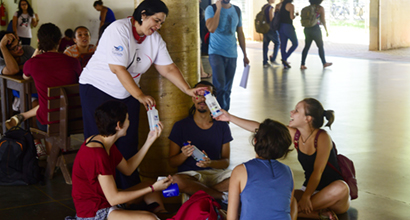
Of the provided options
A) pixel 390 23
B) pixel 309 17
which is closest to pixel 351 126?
pixel 309 17

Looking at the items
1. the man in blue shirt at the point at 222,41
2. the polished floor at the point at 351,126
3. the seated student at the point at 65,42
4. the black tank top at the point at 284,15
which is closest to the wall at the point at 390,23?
the polished floor at the point at 351,126

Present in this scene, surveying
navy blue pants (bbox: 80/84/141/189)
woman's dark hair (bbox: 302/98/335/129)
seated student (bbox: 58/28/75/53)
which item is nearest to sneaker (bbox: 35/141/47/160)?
navy blue pants (bbox: 80/84/141/189)

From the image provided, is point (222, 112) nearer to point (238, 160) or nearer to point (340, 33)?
point (238, 160)

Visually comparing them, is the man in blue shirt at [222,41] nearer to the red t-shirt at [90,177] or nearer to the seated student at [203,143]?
the seated student at [203,143]

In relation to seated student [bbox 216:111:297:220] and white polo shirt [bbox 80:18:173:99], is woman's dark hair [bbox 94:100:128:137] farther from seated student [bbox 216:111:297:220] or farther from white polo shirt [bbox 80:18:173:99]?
seated student [bbox 216:111:297:220]

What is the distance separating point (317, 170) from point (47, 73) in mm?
2631

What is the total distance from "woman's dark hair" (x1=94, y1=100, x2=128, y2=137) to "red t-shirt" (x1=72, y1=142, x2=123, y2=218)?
0.12 meters

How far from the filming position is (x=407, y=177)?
4105 mm

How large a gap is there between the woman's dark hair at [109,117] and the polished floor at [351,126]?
3.60 ft

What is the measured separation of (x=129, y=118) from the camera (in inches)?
134

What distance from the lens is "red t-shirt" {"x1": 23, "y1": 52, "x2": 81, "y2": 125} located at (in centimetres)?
432

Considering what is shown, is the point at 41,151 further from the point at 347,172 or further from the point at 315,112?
the point at 347,172

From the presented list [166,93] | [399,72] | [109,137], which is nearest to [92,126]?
[109,137]

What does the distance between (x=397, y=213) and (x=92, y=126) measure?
233cm
